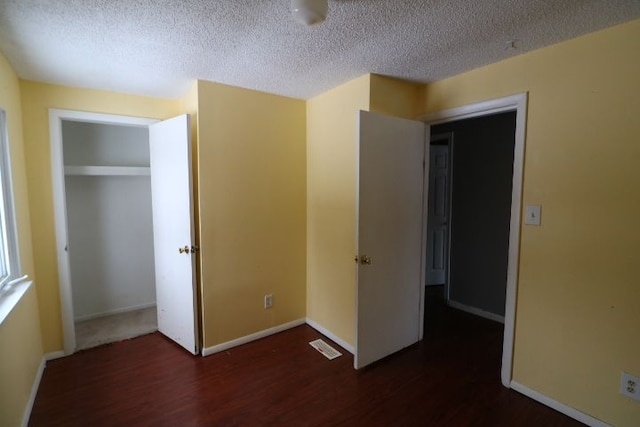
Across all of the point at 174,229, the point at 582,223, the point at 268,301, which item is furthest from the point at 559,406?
the point at 174,229

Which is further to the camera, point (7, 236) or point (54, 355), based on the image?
point (54, 355)

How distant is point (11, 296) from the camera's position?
5.86ft

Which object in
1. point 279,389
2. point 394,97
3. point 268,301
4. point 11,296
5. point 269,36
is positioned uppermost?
point 269,36

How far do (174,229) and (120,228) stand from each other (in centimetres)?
118

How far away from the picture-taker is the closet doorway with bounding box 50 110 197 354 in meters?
2.48

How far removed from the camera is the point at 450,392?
2068mm

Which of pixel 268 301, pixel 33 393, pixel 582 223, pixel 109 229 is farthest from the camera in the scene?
pixel 109 229

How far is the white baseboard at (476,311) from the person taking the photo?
3.21 meters

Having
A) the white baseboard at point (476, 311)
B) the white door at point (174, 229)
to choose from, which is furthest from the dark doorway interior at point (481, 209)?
the white door at point (174, 229)

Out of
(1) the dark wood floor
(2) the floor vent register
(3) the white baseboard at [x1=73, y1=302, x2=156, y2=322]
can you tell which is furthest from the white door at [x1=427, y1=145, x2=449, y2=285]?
(3) the white baseboard at [x1=73, y1=302, x2=156, y2=322]

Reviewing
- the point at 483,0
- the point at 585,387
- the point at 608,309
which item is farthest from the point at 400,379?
the point at 483,0

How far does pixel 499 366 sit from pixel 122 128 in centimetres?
425

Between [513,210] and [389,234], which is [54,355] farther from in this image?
[513,210]

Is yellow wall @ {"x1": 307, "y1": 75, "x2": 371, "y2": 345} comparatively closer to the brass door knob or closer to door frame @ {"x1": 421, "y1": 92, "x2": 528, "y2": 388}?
the brass door knob
